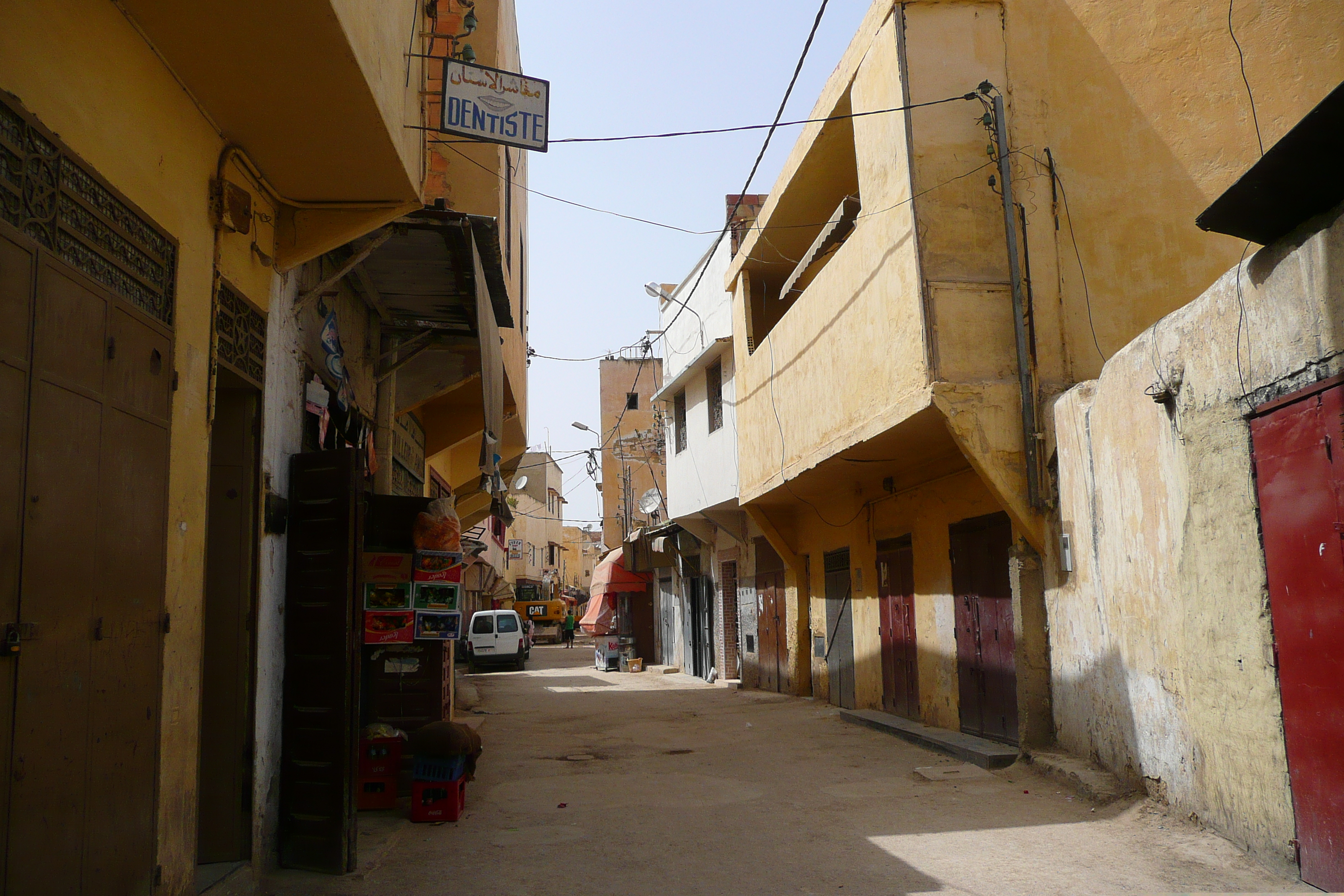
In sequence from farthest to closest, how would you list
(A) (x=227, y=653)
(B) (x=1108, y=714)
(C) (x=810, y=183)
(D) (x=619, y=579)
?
(D) (x=619, y=579) → (C) (x=810, y=183) → (B) (x=1108, y=714) → (A) (x=227, y=653)

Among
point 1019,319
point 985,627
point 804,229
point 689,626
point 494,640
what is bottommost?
point 494,640

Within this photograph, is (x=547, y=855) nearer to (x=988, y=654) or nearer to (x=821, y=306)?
(x=988, y=654)

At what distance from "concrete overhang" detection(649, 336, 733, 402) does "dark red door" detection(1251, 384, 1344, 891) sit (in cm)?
1323

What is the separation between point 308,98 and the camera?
4.81 meters

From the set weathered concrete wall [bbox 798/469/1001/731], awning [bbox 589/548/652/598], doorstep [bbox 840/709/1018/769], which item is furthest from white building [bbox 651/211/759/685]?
doorstep [bbox 840/709/1018/769]

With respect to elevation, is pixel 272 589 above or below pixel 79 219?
below

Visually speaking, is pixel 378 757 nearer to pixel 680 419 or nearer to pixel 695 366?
pixel 695 366

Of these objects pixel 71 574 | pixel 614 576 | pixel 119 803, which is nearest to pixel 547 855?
pixel 119 803

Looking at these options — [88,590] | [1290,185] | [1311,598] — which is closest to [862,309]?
[1290,185]

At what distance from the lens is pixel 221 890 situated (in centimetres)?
486

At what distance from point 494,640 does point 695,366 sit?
1238 centimetres

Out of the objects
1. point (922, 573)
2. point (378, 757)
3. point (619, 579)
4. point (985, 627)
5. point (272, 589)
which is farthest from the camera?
point (619, 579)

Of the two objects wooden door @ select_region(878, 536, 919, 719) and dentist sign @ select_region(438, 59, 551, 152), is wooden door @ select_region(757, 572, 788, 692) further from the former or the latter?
dentist sign @ select_region(438, 59, 551, 152)

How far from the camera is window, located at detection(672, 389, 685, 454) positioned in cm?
2234
